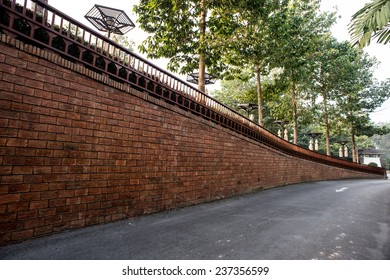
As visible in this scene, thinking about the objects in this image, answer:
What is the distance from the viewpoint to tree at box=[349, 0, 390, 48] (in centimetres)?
254

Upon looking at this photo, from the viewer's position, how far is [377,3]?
2.58 meters

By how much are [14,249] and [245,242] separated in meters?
3.14

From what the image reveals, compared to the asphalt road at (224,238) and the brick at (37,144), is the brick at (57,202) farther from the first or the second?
the brick at (37,144)

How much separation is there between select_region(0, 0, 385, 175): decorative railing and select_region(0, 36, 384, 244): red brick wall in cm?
23

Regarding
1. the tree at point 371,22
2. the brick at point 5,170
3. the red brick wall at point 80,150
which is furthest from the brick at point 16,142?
the tree at point 371,22

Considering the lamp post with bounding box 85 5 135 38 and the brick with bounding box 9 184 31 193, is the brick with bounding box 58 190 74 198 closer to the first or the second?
the brick with bounding box 9 184 31 193

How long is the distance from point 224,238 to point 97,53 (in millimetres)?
3993

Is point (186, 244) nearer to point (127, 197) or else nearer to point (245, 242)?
point (245, 242)

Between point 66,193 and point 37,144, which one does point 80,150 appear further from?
point 66,193

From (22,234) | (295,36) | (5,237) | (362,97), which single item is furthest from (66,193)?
(362,97)

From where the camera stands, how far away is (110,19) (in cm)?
896

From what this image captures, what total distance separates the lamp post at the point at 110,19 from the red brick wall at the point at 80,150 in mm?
5995

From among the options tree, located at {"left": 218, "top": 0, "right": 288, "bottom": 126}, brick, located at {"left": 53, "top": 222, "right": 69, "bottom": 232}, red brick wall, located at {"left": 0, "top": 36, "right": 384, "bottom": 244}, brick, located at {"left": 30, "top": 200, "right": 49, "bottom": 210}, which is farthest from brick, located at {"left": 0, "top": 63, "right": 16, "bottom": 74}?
tree, located at {"left": 218, "top": 0, "right": 288, "bottom": 126}

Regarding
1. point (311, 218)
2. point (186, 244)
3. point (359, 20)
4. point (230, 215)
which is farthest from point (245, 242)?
point (359, 20)
